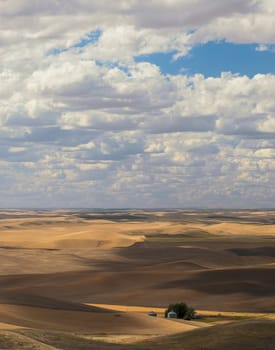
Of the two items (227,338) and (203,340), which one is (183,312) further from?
(227,338)

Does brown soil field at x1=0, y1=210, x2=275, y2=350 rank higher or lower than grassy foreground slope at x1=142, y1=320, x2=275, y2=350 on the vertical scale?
higher

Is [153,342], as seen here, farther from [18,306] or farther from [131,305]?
[131,305]

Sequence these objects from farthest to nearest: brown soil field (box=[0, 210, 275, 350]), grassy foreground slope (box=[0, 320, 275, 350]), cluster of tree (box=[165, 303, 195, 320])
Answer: cluster of tree (box=[165, 303, 195, 320]) → brown soil field (box=[0, 210, 275, 350]) → grassy foreground slope (box=[0, 320, 275, 350])

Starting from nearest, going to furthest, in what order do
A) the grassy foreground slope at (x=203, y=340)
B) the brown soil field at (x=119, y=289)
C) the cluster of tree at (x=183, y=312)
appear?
1. the grassy foreground slope at (x=203, y=340)
2. the brown soil field at (x=119, y=289)
3. the cluster of tree at (x=183, y=312)

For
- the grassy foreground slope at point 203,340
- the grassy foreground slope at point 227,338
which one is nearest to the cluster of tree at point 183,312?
the grassy foreground slope at point 203,340

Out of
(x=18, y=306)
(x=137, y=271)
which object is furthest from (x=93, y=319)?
(x=137, y=271)

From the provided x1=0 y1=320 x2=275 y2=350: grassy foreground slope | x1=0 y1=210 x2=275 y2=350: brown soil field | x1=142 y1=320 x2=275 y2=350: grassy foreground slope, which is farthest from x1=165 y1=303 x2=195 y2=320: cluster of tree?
x1=142 y1=320 x2=275 y2=350: grassy foreground slope

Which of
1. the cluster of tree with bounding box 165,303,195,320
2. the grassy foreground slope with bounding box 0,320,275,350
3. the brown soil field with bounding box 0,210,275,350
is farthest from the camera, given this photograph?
the cluster of tree with bounding box 165,303,195,320

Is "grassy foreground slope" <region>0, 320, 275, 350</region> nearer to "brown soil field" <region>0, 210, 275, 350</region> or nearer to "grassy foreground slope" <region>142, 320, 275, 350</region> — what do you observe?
"grassy foreground slope" <region>142, 320, 275, 350</region>

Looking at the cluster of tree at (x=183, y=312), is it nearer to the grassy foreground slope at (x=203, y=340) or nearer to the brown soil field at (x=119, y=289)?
the brown soil field at (x=119, y=289)
